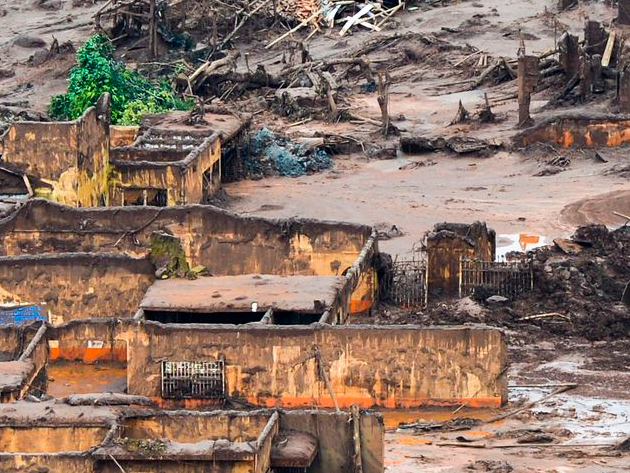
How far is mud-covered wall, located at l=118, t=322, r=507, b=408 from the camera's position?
32562 millimetres

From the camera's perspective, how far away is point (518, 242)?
42.5 metres

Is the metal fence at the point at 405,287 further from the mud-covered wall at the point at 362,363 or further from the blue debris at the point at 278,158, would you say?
the blue debris at the point at 278,158

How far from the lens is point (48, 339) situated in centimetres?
3422

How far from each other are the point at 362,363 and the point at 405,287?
6.36 metres

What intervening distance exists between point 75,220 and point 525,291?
313 inches

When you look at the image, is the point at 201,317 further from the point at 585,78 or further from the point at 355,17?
the point at 355,17

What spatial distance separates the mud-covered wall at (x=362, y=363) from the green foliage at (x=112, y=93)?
19.6m

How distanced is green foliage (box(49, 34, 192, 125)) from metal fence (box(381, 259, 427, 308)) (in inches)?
550

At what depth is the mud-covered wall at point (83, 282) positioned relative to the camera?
3647 cm

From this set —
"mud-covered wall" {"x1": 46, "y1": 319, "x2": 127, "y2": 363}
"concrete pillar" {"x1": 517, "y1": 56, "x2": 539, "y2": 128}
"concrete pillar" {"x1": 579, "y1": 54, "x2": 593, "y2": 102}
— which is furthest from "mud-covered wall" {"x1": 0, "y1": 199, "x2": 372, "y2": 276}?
"concrete pillar" {"x1": 579, "y1": 54, "x2": 593, "y2": 102}

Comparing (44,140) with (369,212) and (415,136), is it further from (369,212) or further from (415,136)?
(415,136)

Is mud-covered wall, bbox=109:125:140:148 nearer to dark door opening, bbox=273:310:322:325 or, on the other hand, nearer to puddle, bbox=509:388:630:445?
dark door opening, bbox=273:310:322:325

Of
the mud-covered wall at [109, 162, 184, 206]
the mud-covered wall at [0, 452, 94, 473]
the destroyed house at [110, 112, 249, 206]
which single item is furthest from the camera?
the destroyed house at [110, 112, 249, 206]

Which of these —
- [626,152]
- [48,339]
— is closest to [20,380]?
[48,339]
